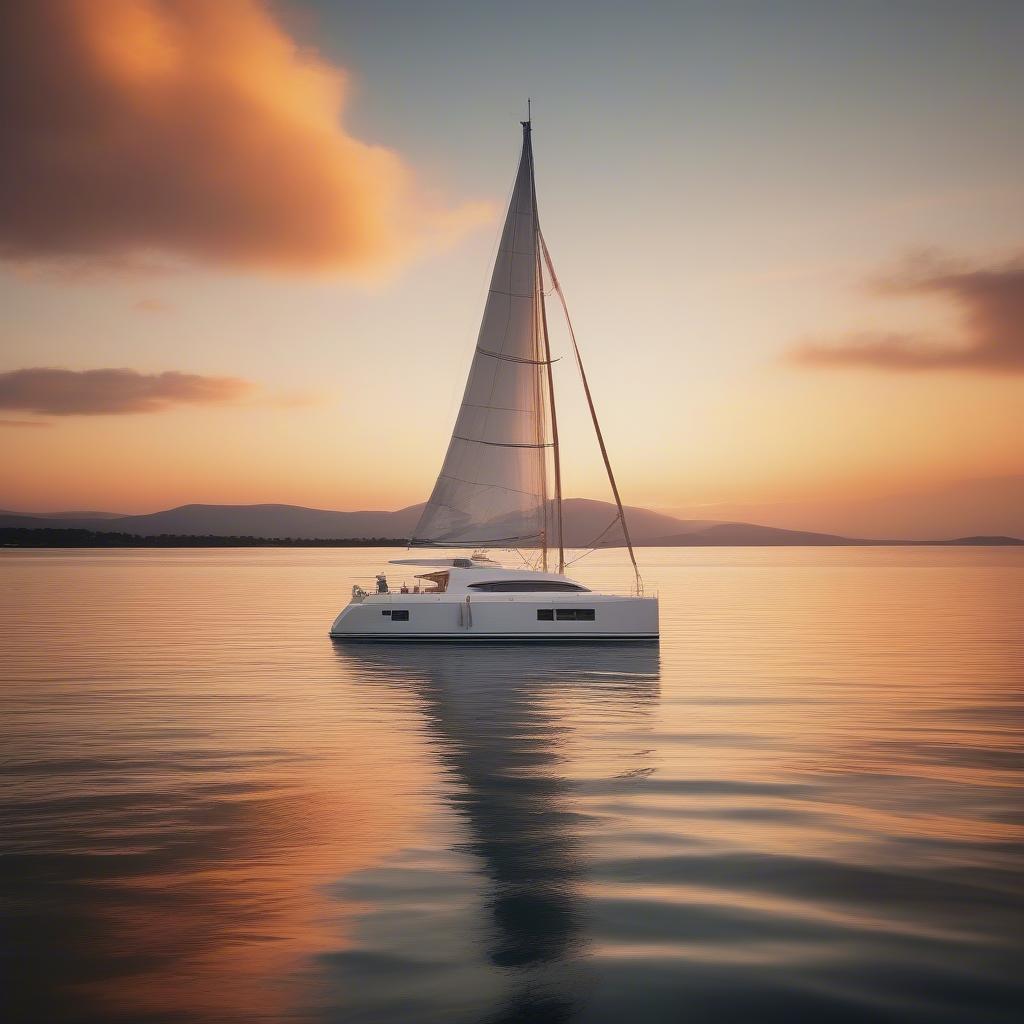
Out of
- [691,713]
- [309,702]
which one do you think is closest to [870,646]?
[691,713]

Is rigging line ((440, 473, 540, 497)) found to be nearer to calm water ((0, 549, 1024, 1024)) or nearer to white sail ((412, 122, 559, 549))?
white sail ((412, 122, 559, 549))

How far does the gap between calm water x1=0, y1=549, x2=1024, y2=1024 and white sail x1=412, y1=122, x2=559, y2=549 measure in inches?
343

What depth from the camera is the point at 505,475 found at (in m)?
31.7

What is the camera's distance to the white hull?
30625 millimetres

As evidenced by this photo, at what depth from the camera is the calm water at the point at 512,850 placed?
7.01 meters

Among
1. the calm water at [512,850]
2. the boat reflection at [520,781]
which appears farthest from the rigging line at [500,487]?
the calm water at [512,850]

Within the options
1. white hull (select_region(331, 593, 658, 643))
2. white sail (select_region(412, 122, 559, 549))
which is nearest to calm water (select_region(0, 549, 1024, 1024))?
white hull (select_region(331, 593, 658, 643))

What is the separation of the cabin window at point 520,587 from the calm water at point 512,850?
6898mm

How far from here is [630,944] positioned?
7793 millimetres

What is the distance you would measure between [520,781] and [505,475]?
18.8m

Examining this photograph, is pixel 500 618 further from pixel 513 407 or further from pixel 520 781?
pixel 520 781

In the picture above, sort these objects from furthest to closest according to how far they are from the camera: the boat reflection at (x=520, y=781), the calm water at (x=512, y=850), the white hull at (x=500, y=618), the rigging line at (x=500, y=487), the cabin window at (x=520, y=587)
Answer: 1. the rigging line at (x=500, y=487)
2. the cabin window at (x=520, y=587)
3. the white hull at (x=500, y=618)
4. the boat reflection at (x=520, y=781)
5. the calm water at (x=512, y=850)

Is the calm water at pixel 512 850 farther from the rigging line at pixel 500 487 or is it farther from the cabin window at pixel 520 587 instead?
the rigging line at pixel 500 487

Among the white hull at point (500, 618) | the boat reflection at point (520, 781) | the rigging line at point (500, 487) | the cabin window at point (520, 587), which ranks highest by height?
the rigging line at point (500, 487)
